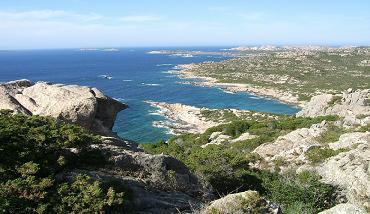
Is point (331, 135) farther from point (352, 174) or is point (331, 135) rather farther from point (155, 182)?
point (155, 182)

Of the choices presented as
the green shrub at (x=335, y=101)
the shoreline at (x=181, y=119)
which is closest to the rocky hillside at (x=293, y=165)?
the green shrub at (x=335, y=101)

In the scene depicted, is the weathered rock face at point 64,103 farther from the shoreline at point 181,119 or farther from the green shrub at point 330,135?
the shoreline at point 181,119

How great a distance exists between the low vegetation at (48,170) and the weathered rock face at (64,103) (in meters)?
4.14

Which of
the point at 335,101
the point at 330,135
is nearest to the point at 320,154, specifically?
the point at 330,135

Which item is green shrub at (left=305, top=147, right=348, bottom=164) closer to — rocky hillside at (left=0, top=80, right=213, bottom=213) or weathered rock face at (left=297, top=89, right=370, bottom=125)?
rocky hillside at (left=0, top=80, right=213, bottom=213)

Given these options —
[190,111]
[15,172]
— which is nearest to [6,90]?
[15,172]

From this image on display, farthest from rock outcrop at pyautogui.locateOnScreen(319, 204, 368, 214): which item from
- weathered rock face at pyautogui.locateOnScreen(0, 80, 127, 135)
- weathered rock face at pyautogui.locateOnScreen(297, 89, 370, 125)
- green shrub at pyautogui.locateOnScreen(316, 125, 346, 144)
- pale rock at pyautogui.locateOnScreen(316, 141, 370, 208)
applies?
weathered rock face at pyautogui.locateOnScreen(297, 89, 370, 125)

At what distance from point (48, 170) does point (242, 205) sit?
605 cm

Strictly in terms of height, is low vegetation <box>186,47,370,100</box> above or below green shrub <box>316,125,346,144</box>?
below

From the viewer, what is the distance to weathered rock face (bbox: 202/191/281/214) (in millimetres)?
10727

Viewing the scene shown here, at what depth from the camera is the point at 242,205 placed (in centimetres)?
1084

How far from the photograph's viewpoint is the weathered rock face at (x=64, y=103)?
20.5 m

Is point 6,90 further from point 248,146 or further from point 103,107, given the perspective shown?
point 248,146

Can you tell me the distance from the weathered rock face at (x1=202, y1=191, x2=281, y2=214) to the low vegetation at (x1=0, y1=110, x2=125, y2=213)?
2.69 metres
